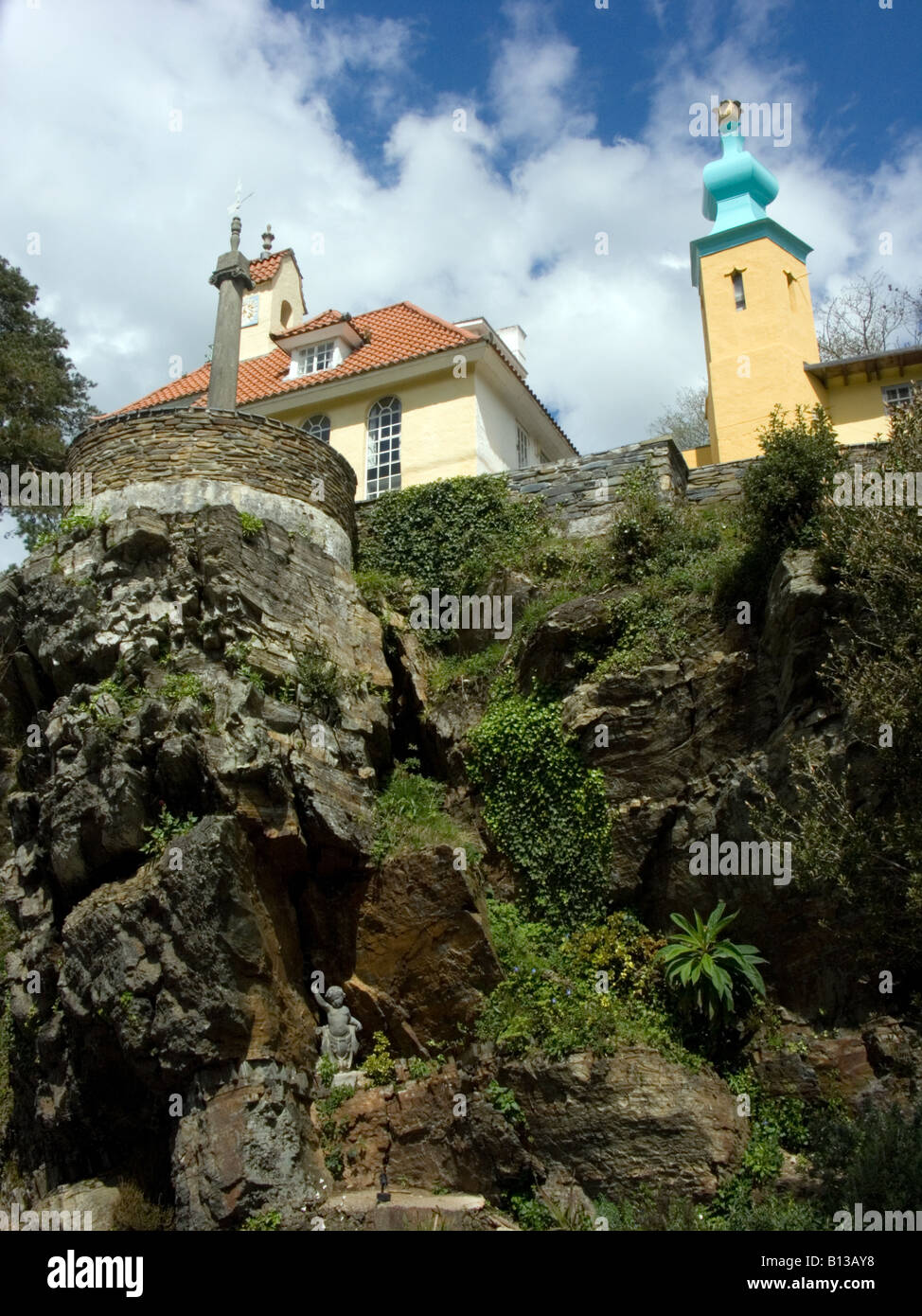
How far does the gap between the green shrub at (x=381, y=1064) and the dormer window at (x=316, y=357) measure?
1638cm

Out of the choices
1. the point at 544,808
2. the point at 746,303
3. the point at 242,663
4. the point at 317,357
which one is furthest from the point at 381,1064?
the point at 746,303

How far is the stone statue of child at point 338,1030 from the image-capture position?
1330cm

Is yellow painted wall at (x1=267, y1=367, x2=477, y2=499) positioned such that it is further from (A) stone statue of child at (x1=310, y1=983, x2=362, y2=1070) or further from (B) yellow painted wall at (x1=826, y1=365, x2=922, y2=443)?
(A) stone statue of child at (x1=310, y1=983, x2=362, y2=1070)

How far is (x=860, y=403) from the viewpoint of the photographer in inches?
987

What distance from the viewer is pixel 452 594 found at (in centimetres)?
1883

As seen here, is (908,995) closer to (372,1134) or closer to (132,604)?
(372,1134)

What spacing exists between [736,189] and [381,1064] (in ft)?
76.6

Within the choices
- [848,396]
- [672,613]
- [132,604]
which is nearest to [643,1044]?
[672,613]

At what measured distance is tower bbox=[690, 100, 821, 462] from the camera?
2489cm

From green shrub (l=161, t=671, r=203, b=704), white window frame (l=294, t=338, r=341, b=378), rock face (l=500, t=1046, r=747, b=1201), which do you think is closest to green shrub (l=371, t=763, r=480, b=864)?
green shrub (l=161, t=671, r=203, b=704)

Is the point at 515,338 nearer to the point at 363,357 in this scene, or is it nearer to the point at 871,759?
the point at 363,357

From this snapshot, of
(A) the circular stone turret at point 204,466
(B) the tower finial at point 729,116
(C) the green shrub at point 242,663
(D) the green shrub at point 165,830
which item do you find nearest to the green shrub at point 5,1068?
(D) the green shrub at point 165,830
